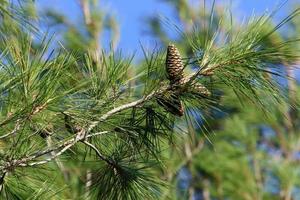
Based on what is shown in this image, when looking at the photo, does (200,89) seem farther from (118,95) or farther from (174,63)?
(118,95)

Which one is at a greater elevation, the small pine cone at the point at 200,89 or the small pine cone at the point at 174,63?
the small pine cone at the point at 174,63

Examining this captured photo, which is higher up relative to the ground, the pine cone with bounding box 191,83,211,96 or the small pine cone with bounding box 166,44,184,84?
the small pine cone with bounding box 166,44,184,84

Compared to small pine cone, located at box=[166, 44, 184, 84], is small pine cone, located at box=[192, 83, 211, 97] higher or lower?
lower

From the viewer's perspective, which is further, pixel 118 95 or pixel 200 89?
pixel 118 95

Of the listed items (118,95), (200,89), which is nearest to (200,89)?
(200,89)

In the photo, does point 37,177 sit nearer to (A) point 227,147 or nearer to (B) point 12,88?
(B) point 12,88

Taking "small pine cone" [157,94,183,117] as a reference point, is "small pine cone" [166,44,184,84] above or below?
above
